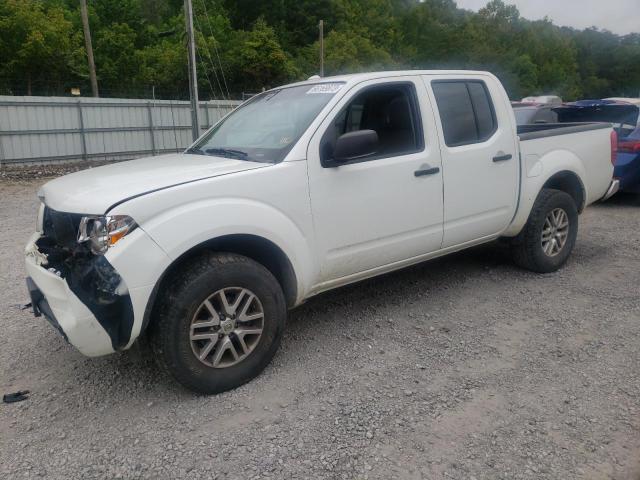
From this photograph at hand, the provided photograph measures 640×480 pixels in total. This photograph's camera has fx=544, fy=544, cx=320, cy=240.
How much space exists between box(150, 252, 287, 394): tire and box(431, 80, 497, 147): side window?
1.95 metres

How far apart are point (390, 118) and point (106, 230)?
227cm

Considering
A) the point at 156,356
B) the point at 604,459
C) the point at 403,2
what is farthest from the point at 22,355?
the point at 403,2

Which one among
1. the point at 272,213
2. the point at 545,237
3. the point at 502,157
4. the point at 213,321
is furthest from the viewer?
the point at 545,237

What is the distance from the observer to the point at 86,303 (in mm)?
2756

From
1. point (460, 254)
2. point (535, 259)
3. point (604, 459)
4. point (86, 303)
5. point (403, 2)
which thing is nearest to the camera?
point (604, 459)

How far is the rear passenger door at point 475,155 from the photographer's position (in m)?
4.17

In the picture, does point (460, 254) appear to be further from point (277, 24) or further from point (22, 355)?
point (277, 24)

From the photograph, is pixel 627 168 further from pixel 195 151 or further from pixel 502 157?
pixel 195 151

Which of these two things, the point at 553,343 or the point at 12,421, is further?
the point at 553,343

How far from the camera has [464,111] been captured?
4.37m

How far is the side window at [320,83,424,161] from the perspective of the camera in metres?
3.96

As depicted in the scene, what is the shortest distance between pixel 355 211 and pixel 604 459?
6.38ft

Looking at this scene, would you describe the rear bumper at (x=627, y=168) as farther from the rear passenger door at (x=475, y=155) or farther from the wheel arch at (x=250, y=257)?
the wheel arch at (x=250, y=257)

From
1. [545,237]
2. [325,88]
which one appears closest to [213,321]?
[325,88]
